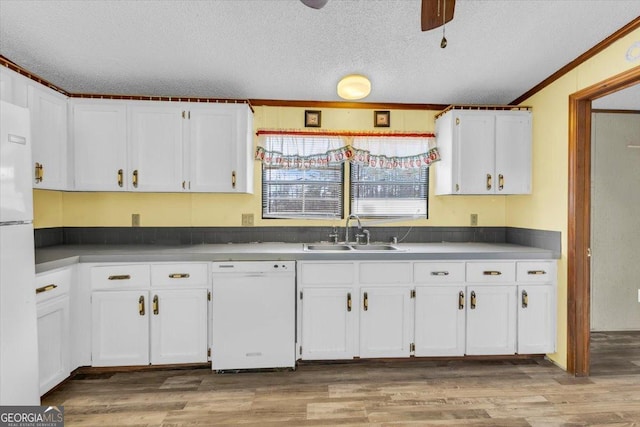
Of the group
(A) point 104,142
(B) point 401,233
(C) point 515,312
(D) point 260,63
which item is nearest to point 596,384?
(C) point 515,312

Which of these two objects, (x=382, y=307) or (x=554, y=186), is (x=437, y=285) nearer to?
(x=382, y=307)

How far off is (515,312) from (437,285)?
66cm

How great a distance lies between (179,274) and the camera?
2455 millimetres

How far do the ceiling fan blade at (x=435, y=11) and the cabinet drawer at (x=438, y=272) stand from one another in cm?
169

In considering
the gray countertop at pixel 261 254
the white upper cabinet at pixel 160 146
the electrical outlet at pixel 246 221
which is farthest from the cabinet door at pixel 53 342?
the electrical outlet at pixel 246 221

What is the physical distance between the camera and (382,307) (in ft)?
8.38

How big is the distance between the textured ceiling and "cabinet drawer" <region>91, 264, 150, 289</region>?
4.84ft

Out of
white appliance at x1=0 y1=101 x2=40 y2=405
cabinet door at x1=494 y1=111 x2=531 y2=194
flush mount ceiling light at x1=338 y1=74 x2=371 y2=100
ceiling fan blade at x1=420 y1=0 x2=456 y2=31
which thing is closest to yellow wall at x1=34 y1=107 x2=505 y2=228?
cabinet door at x1=494 y1=111 x2=531 y2=194

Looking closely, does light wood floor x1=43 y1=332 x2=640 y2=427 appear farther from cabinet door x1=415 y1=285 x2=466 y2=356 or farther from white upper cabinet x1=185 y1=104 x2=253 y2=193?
white upper cabinet x1=185 y1=104 x2=253 y2=193

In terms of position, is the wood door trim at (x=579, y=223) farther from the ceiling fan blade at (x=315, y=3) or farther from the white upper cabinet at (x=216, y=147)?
the white upper cabinet at (x=216, y=147)

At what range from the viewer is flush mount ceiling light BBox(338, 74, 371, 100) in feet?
8.43

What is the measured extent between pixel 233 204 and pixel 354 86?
4.95ft

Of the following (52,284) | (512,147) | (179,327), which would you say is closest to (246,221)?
(179,327)

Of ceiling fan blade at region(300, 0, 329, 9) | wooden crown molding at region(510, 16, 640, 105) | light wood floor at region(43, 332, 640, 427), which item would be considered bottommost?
light wood floor at region(43, 332, 640, 427)
